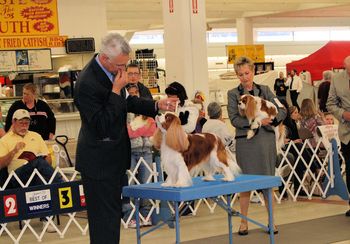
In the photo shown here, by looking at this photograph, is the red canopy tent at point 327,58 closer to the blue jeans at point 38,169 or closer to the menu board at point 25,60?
the menu board at point 25,60

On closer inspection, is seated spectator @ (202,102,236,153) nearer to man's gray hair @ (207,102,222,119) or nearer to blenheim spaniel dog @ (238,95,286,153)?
man's gray hair @ (207,102,222,119)

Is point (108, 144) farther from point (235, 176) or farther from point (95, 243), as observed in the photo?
point (235, 176)

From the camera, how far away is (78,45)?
10.6 metres

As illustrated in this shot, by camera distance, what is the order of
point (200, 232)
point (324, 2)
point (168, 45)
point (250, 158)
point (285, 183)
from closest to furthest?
point (250, 158) < point (200, 232) < point (285, 183) < point (168, 45) < point (324, 2)

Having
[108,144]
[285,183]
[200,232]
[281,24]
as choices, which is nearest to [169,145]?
[108,144]

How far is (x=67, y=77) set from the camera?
10.7 meters

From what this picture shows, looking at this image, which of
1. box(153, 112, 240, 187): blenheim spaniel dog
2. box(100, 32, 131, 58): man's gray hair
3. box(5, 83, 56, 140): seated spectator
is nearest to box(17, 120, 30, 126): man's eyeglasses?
box(5, 83, 56, 140): seated spectator

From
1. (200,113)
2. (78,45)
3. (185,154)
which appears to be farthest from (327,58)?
(185,154)

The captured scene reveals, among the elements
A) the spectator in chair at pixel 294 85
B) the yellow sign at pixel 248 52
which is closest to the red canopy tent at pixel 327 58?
the spectator in chair at pixel 294 85

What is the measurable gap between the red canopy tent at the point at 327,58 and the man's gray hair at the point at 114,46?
13.6 m

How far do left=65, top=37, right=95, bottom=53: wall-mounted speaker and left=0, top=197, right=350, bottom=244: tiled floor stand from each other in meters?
3.49

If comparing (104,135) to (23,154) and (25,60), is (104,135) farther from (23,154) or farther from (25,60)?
(25,60)

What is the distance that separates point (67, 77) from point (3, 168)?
13.4ft

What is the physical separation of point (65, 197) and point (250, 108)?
1.95 meters
